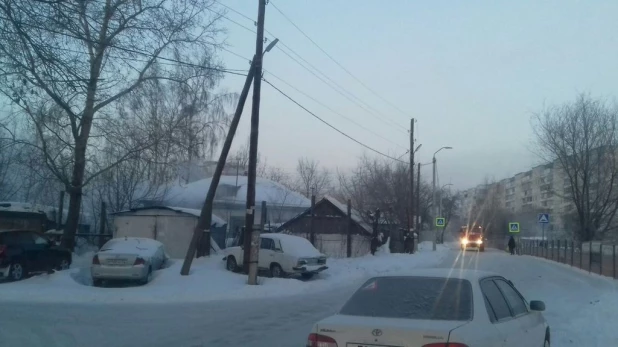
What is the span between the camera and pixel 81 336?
11.6 m

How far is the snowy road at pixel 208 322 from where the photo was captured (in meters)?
11.4

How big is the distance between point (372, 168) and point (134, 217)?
3535 cm

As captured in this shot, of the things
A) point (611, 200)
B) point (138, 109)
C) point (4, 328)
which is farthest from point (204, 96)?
point (611, 200)

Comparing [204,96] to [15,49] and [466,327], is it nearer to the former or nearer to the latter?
[15,49]

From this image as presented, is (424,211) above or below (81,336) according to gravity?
above

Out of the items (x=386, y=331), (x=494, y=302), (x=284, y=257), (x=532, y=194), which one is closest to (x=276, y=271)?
(x=284, y=257)

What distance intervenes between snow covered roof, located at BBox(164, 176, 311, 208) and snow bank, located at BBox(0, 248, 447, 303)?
23154 mm

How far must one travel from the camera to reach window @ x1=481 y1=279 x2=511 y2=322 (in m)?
6.96

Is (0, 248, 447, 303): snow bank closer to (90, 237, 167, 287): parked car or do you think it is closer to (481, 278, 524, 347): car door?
(90, 237, 167, 287): parked car

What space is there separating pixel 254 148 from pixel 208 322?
8.32 metres

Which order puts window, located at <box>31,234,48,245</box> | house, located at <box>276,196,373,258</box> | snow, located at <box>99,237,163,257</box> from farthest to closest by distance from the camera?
house, located at <box>276,196,373,258</box>
window, located at <box>31,234,48,245</box>
snow, located at <box>99,237,163,257</box>

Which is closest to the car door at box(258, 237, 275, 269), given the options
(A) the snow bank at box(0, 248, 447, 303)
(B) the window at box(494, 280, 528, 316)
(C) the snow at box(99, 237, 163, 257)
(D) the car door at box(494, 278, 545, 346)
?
(A) the snow bank at box(0, 248, 447, 303)

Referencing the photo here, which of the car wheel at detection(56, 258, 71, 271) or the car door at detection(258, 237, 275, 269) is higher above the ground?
the car door at detection(258, 237, 275, 269)

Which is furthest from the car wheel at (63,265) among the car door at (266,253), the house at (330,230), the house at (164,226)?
the house at (330,230)
